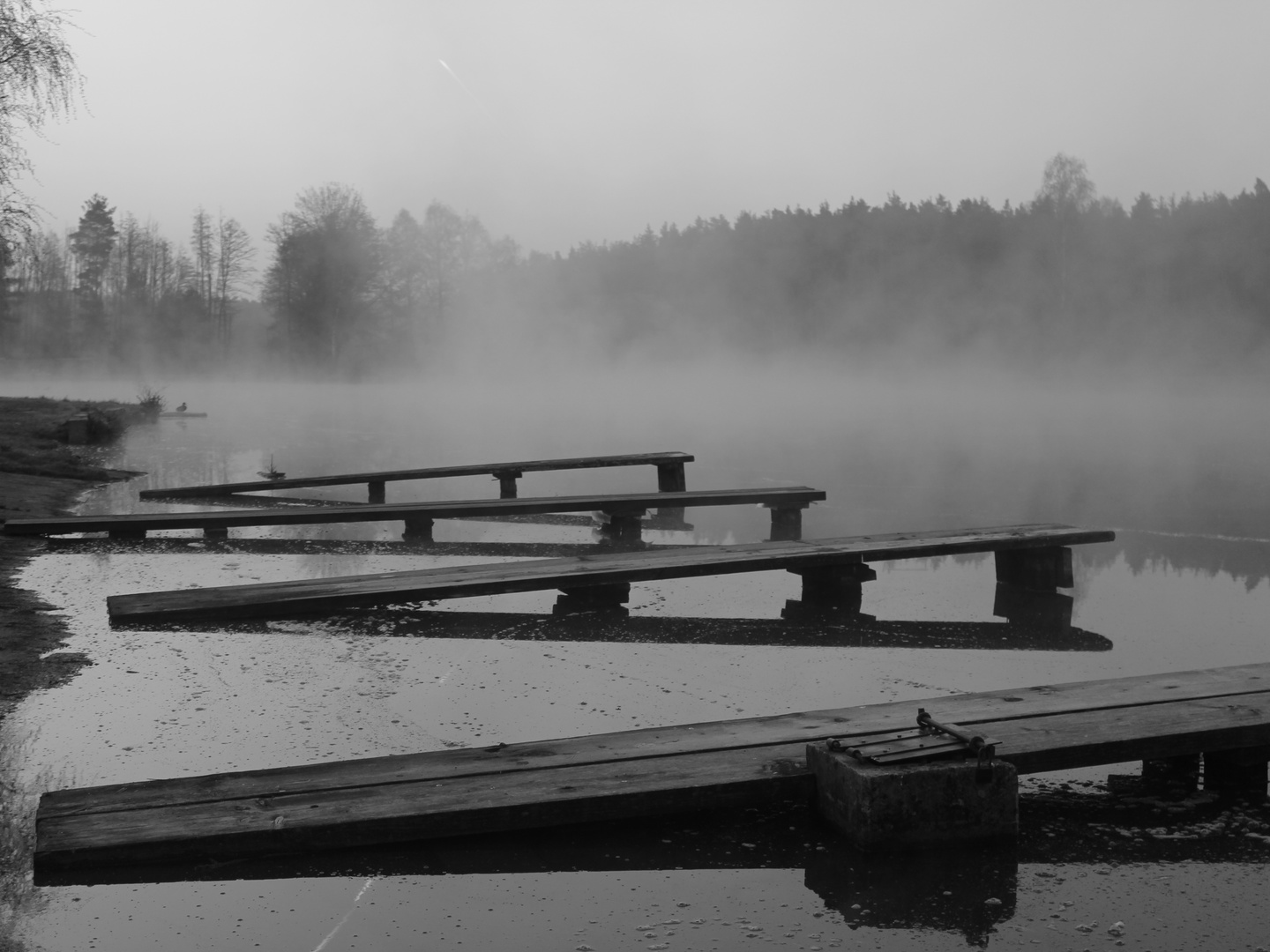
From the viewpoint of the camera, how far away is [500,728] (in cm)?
390

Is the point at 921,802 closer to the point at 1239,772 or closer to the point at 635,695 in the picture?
the point at 1239,772

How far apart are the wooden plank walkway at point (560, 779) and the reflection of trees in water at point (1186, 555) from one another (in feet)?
13.3

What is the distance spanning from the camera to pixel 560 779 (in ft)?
9.69

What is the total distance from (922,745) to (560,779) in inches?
37.9

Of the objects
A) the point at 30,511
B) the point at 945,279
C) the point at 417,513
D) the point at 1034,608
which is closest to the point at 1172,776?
the point at 1034,608

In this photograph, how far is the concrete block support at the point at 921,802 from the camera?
111 inches

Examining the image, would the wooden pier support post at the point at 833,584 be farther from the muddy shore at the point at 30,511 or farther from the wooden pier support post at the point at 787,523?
the muddy shore at the point at 30,511

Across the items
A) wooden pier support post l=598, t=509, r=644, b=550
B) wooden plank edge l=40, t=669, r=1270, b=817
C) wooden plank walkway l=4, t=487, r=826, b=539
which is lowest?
wooden plank edge l=40, t=669, r=1270, b=817

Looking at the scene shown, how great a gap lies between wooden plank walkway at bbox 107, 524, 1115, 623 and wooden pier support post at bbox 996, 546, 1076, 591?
6 centimetres

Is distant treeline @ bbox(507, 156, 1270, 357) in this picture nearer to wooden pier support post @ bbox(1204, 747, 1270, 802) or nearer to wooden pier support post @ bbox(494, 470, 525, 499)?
wooden pier support post @ bbox(494, 470, 525, 499)

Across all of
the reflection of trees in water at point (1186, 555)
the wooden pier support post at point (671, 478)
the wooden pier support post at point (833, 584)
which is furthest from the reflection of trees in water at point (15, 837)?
the wooden pier support post at point (671, 478)

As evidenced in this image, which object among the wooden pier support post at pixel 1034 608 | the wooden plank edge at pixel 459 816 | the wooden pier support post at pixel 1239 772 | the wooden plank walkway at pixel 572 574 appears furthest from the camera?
the wooden pier support post at pixel 1034 608

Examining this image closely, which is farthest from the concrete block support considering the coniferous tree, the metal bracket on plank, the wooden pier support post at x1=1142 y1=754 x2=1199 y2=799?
the coniferous tree

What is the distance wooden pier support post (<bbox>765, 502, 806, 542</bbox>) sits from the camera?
29.2ft
